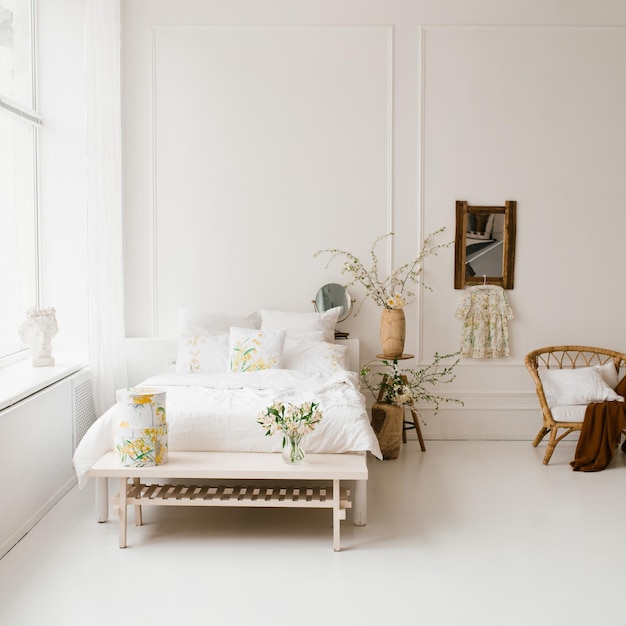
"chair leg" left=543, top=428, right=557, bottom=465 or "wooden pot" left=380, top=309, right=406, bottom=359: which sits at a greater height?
"wooden pot" left=380, top=309, right=406, bottom=359

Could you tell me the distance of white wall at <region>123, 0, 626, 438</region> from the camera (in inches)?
224

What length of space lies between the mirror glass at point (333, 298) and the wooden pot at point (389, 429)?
36.3 inches

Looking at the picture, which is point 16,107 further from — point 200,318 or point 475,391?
point 475,391

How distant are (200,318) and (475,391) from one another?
2.22 meters

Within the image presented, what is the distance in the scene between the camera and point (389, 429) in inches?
203

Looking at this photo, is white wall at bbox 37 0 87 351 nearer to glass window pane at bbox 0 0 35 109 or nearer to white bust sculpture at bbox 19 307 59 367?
glass window pane at bbox 0 0 35 109

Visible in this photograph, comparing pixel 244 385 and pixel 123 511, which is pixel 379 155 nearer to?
pixel 244 385

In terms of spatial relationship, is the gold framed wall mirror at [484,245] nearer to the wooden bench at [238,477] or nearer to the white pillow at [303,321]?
the white pillow at [303,321]

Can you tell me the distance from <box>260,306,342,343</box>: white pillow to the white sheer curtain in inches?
42.4

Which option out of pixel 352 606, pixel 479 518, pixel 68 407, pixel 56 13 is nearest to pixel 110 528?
pixel 68 407

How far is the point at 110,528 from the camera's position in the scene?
381cm

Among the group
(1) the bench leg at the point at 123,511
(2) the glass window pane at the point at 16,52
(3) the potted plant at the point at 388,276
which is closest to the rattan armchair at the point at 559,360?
(3) the potted plant at the point at 388,276

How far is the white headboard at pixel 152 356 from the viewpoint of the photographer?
5.60 m

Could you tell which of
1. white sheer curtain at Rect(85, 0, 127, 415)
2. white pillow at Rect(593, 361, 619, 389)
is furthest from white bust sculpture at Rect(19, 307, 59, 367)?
white pillow at Rect(593, 361, 619, 389)
